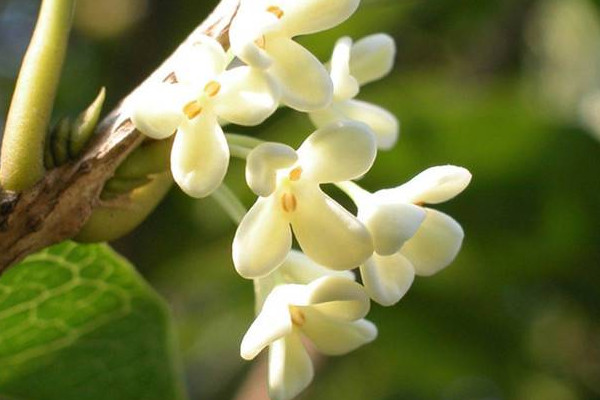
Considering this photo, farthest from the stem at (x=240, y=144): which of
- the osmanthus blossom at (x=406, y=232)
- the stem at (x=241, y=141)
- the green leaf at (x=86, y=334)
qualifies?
the green leaf at (x=86, y=334)

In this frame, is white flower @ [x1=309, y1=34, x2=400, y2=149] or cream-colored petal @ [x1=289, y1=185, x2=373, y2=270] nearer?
cream-colored petal @ [x1=289, y1=185, x2=373, y2=270]

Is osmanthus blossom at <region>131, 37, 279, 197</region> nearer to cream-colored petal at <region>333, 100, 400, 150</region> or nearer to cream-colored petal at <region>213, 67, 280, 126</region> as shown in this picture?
cream-colored petal at <region>213, 67, 280, 126</region>

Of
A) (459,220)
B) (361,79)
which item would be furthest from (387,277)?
(459,220)

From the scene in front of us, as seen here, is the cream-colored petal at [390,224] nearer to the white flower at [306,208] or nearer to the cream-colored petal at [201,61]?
the white flower at [306,208]

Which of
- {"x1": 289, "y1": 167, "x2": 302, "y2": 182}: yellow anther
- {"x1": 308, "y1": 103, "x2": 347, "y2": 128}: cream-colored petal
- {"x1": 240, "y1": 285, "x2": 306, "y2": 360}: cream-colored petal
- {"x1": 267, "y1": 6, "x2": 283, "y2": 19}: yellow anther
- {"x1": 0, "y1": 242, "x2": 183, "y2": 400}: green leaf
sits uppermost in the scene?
{"x1": 267, "y1": 6, "x2": 283, "y2": 19}: yellow anther

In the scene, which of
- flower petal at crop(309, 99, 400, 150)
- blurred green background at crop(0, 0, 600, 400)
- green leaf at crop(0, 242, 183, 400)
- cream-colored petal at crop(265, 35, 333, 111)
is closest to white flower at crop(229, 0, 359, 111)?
cream-colored petal at crop(265, 35, 333, 111)

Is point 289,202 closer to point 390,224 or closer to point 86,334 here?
point 390,224
